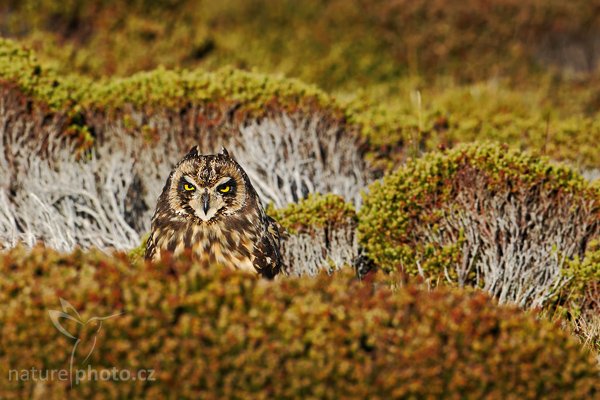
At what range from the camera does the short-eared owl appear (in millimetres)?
5309

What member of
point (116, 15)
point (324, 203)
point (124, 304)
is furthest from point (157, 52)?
point (124, 304)

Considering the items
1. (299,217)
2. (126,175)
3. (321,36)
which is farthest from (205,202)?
(321,36)

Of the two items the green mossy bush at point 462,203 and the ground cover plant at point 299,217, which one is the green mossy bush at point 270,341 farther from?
the green mossy bush at point 462,203

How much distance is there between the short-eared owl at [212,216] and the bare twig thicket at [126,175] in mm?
1769

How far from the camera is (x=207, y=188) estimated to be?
5270 millimetres

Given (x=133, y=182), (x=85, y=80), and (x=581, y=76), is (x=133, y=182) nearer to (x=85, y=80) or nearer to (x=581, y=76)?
(x=85, y=80)

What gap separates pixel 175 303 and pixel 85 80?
6.76 meters

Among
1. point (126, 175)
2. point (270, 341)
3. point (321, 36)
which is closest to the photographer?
point (270, 341)

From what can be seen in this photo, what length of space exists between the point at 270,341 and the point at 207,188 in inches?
60.1

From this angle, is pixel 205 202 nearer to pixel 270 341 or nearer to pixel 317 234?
pixel 270 341

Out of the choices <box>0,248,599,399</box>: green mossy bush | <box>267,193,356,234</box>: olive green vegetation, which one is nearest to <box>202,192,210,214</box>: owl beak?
<box>0,248,599,399</box>: green mossy bush

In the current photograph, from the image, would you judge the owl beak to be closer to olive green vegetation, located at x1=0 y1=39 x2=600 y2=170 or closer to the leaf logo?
the leaf logo

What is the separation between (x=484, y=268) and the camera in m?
7.15

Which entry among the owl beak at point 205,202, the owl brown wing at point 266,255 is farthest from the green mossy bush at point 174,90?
the owl beak at point 205,202
